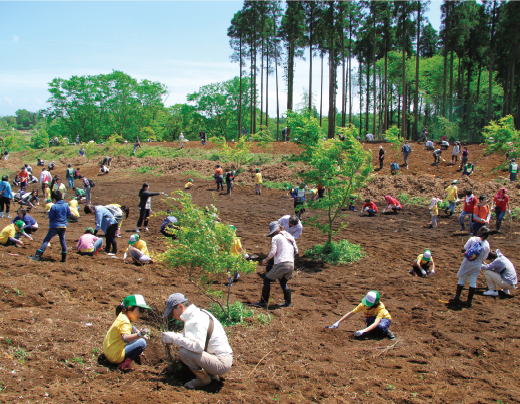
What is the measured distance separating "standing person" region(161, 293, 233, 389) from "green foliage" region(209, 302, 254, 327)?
190 cm

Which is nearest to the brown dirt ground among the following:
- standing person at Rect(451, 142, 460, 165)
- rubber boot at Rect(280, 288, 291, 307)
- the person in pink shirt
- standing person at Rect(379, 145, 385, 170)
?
rubber boot at Rect(280, 288, 291, 307)

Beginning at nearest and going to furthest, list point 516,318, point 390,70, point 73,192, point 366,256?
point 516,318
point 366,256
point 73,192
point 390,70

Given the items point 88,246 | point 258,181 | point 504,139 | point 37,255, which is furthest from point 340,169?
point 504,139

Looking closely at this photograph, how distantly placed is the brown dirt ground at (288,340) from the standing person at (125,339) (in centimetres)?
18

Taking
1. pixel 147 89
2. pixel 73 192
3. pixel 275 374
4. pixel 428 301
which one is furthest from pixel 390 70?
pixel 275 374

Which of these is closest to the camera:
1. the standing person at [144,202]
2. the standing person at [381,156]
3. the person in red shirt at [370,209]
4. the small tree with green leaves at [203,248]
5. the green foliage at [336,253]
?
the small tree with green leaves at [203,248]

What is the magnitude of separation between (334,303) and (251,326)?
248 cm

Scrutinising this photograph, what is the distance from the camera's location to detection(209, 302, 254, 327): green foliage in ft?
21.6

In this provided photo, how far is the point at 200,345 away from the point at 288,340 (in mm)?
2102

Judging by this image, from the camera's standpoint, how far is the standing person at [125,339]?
15.7 feet

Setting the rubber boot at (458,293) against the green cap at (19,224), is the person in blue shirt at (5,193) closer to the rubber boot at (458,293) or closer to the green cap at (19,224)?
the green cap at (19,224)

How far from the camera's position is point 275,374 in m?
5.02

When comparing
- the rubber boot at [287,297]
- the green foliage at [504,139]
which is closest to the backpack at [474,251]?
the rubber boot at [287,297]

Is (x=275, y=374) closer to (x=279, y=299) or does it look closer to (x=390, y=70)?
(x=279, y=299)
